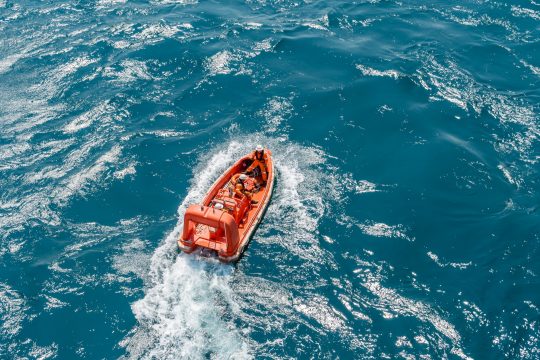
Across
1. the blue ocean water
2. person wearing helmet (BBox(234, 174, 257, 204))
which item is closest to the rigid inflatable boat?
person wearing helmet (BBox(234, 174, 257, 204))

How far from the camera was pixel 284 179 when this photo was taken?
30.9 metres

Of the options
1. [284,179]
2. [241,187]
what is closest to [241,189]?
[241,187]

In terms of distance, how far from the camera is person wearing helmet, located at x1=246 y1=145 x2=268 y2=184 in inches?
1209

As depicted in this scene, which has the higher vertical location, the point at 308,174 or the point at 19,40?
the point at 19,40

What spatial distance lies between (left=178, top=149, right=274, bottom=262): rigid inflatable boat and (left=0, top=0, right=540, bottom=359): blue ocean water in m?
0.90

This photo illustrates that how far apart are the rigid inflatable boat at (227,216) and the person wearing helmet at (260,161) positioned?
0.22 metres

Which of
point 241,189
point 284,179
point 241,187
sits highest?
point 241,187

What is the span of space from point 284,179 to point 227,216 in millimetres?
7173

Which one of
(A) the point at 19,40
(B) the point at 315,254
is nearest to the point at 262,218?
(B) the point at 315,254

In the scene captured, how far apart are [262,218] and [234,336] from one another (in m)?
8.41

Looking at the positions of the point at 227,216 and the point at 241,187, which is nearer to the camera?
the point at 227,216

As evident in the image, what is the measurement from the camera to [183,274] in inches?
977

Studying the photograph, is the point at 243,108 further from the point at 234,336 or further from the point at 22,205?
the point at 234,336

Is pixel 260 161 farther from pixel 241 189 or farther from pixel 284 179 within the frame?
pixel 241 189
